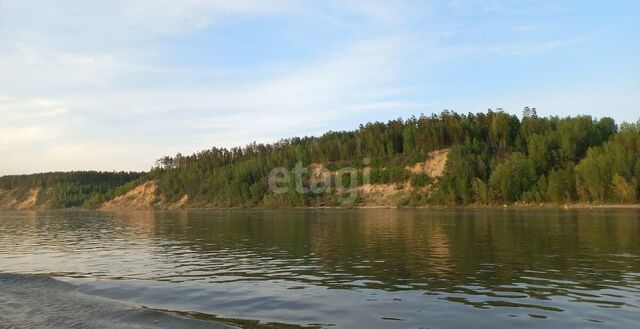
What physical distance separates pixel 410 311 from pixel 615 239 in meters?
33.4

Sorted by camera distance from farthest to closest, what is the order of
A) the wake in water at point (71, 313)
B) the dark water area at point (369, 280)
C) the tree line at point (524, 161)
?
the tree line at point (524, 161), the dark water area at point (369, 280), the wake in water at point (71, 313)

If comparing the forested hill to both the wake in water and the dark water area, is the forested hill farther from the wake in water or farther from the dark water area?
the wake in water

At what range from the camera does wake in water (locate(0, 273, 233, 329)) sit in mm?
18359

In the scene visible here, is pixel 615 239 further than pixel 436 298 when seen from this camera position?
Yes

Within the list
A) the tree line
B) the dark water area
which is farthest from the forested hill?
the dark water area

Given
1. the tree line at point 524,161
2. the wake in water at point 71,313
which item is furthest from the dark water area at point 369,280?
the tree line at point 524,161

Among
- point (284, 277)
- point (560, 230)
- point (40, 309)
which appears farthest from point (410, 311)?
point (560, 230)

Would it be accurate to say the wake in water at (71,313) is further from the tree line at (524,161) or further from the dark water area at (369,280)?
the tree line at (524,161)

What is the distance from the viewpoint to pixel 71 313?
2038 centimetres

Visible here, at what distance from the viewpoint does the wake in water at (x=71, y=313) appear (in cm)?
1836

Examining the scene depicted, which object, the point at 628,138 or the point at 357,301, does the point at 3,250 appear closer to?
the point at 357,301

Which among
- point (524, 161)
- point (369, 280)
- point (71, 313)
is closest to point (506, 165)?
point (524, 161)

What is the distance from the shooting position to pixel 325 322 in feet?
61.7

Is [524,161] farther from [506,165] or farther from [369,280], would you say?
[369,280]
